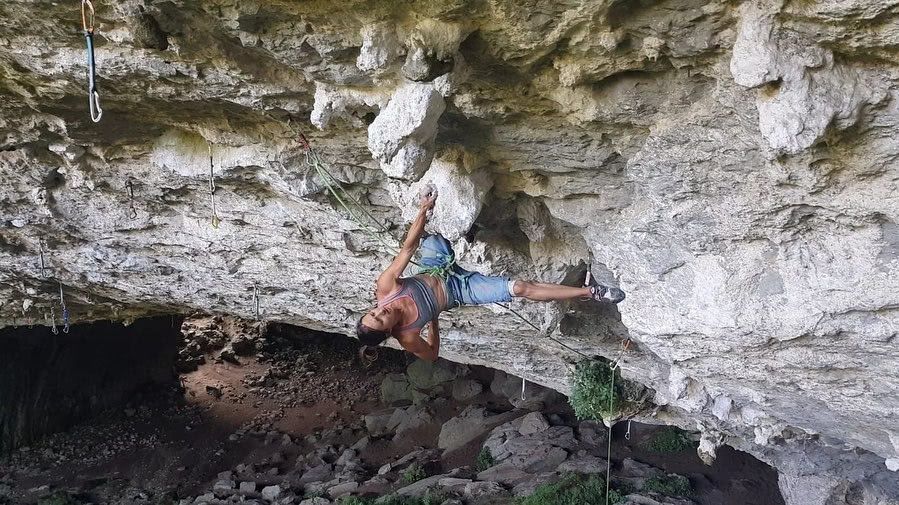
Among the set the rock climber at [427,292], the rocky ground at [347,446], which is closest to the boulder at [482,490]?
the rocky ground at [347,446]

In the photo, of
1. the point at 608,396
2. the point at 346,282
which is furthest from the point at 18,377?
the point at 608,396

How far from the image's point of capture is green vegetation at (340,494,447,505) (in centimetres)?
983

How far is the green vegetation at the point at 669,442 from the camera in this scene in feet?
33.6

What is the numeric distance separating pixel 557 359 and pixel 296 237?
3.80 m

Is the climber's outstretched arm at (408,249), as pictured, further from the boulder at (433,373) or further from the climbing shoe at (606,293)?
the boulder at (433,373)

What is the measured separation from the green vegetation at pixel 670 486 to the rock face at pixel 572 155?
1902 millimetres

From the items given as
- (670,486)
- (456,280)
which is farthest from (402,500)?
(456,280)

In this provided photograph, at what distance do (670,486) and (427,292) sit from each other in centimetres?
605

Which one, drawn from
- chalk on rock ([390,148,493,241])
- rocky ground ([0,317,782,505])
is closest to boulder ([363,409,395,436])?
rocky ground ([0,317,782,505])

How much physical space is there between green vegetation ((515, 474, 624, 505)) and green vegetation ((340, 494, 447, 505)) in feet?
4.25

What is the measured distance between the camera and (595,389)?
8219 mm

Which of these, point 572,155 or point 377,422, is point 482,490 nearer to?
point 377,422

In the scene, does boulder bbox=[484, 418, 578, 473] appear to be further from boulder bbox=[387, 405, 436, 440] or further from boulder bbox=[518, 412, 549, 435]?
boulder bbox=[387, 405, 436, 440]

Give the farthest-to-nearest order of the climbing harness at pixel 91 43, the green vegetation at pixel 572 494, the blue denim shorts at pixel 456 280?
the green vegetation at pixel 572 494 → the blue denim shorts at pixel 456 280 → the climbing harness at pixel 91 43
